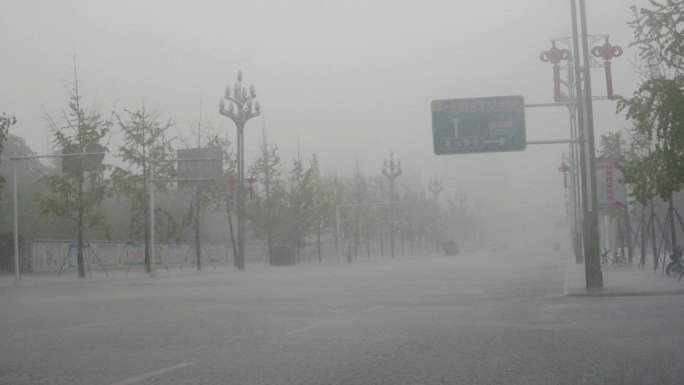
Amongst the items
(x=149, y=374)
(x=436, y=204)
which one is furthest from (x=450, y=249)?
(x=149, y=374)

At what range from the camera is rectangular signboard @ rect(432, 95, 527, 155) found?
25.9 m

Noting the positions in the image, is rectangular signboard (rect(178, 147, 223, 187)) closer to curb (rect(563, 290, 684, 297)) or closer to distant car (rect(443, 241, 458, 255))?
curb (rect(563, 290, 684, 297))

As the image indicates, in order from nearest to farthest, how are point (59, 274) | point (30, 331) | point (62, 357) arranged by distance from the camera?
point (62, 357) → point (30, 331) → point (59, 274)

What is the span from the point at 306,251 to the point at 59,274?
42.9 m

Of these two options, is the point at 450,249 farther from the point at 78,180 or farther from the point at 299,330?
the point at 299,330

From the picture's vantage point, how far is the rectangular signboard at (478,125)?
2587 cm

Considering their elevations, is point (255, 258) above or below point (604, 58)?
below

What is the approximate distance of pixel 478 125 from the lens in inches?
1047

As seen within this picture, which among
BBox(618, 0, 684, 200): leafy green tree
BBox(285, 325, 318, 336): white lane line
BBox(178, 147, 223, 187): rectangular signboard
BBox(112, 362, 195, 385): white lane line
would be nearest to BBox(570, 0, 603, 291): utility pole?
BBox(618, 0, 684, 200): leafy green tree

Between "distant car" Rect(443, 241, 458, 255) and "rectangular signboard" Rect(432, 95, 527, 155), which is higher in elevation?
"rectangular signboard" Rect(432, 95, 527, 155)

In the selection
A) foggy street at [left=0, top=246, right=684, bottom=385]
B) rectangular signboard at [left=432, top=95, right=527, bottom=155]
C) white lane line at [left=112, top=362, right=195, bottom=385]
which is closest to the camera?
white lane line at [left=112, top=362, right=195, bottom=385]

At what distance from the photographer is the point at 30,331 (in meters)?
11.9

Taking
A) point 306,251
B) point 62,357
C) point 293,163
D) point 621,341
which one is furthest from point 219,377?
point 306,251

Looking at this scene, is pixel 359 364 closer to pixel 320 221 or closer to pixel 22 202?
pixel 22 202
